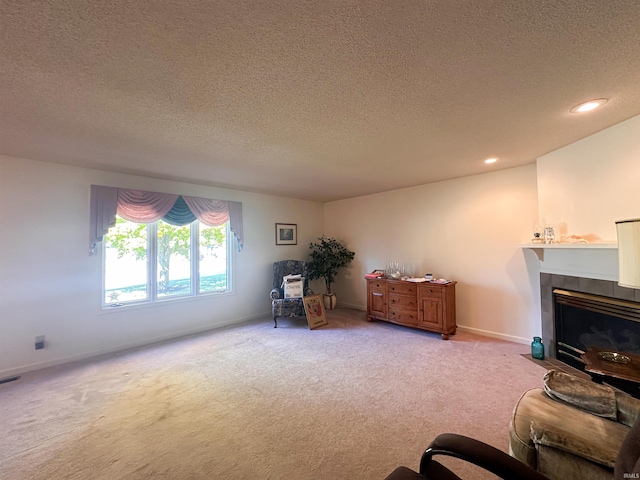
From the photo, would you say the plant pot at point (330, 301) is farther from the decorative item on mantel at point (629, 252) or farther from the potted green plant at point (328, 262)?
the decorative item on mantel at point (629, 252)

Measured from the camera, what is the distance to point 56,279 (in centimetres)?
319

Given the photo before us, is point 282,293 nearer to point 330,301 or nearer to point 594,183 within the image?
point 330,301

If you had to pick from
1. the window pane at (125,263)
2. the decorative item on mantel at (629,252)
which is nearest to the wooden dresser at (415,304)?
the decorative item on mantel at (629,252)

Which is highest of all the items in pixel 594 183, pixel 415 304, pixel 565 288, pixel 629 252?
pixel 594 183

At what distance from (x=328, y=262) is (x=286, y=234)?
106 centimetres

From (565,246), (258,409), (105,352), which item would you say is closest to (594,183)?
(565,246)

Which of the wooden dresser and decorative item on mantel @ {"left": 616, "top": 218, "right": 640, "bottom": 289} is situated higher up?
decorative item on mantel @ {"left": 616, "top": 218, "right": 640, "bottom": 289}

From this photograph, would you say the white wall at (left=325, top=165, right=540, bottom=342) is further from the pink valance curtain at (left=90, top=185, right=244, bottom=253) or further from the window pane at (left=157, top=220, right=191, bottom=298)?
the window pane at (left=157, top=220, right=191, bottom=298)

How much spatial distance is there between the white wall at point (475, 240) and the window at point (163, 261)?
298cm

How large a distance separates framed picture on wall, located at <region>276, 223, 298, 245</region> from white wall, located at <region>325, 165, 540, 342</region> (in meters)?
1.60

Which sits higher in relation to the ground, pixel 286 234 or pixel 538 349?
pixel 286 234

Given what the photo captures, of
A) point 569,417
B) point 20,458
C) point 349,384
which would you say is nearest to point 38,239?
point 20,458

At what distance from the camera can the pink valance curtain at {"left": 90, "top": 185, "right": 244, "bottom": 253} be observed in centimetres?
342

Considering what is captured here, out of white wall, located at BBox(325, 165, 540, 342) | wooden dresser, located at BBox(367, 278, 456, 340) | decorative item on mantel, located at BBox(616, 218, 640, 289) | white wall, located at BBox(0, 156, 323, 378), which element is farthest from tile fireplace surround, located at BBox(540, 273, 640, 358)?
white wall, located at BBox(0, 156, 323, 378)
